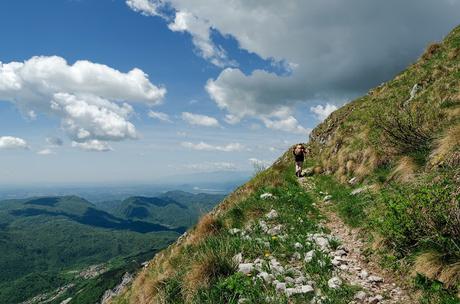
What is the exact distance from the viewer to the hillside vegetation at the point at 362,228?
24.5 feet

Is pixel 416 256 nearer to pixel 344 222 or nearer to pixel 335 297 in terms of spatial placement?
pixel 335 297

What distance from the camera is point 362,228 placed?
1166cm

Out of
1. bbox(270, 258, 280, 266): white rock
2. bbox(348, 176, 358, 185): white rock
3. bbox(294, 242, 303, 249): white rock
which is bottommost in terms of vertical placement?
bbox(270, 258, 280, 266): white rock

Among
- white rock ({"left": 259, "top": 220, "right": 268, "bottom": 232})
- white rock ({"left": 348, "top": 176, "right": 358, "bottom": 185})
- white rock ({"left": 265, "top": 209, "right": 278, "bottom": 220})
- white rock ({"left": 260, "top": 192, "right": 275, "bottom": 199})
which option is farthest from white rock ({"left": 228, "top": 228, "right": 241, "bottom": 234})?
white rock ({"left": 348, "top": 176, "right": 358, "bottom": 185})

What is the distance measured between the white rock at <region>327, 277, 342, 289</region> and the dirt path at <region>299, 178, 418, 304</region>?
0.28 meters

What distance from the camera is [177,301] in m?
9.04

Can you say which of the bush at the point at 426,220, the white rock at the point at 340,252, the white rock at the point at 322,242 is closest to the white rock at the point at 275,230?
the white rock at the point at 322,242

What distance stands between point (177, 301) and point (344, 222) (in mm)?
7036

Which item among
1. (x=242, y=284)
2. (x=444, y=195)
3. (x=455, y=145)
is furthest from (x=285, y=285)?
(x=455, y=145)

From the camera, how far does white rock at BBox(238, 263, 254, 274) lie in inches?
350

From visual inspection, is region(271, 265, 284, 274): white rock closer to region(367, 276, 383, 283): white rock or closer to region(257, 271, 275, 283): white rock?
region(257, 271, 275, 283): white rock

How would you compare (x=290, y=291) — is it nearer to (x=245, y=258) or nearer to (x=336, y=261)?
(x=336, y=261)

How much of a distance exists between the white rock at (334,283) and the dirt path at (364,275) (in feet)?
0.93

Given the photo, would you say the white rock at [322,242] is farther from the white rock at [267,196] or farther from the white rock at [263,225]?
the white rock at [267,196]
